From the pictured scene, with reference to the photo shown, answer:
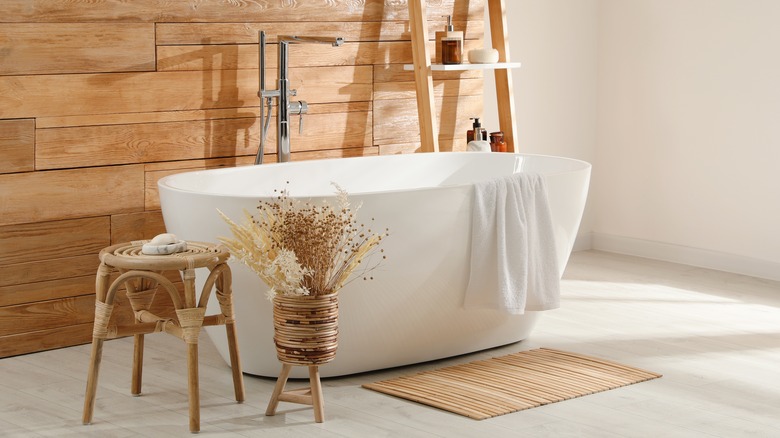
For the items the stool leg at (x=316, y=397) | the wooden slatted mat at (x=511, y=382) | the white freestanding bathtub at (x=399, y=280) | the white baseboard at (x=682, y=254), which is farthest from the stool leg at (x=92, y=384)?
the white baseboard at (x=682, y=254)

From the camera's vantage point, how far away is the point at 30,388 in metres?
3.30

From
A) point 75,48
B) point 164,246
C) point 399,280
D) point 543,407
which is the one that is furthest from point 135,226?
point 543,407

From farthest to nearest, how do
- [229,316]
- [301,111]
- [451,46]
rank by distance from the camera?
[451,46]
[301,111]
[229,316]

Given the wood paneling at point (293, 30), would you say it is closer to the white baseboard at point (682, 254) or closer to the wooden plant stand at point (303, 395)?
the white baseboard at point (682, 254)

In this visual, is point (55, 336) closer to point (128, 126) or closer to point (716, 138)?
point (128, 126)

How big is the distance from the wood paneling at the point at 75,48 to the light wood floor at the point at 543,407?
996mm

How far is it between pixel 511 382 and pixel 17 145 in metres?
1.85

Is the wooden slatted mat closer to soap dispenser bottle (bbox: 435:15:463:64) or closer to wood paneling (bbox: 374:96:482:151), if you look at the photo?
wood paneling (bbox: 374:96:482:151)

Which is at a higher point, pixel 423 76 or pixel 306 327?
pixel 423 76

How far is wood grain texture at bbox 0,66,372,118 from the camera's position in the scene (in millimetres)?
3660

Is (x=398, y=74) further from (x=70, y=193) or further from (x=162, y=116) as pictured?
(x=70, y=193)

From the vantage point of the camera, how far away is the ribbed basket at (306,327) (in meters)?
2.87

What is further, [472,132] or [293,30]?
[472,132]

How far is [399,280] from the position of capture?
3262 mm
